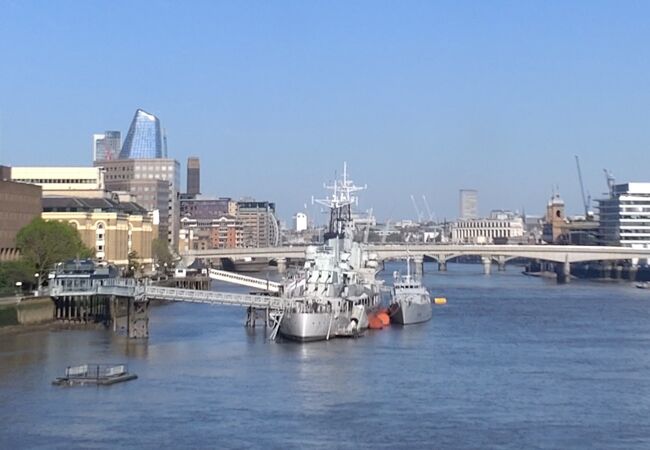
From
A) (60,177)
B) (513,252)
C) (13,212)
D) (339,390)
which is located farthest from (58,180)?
(339,390)

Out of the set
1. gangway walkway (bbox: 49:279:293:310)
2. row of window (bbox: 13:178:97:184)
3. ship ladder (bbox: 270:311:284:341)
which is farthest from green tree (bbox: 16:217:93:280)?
row of window (bbox: 13:178:97:184)

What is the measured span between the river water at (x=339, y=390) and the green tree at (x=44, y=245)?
9.55 metres

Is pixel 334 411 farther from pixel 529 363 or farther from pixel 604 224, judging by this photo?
pixel 604 224

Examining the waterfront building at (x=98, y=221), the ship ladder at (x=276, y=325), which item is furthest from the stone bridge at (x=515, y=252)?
the ship ladder at (x=276, y=325)

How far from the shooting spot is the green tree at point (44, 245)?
69188mm

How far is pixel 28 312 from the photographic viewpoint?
57344 mm

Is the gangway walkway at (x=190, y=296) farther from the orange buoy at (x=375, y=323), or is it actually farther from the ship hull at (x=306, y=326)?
the orange buoy at (x=375, y=323)

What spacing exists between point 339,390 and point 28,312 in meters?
22.2

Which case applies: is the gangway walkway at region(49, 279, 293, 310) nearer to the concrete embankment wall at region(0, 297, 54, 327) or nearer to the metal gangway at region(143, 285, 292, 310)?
the metal gangway at region(143, 285, 292, 310)

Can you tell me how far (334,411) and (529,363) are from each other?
44.4 ft

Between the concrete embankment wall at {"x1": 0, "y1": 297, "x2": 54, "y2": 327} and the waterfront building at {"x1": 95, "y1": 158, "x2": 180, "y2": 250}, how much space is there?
6989 centimetres

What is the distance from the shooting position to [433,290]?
335 feet

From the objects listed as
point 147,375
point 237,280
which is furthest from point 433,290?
point 147,375

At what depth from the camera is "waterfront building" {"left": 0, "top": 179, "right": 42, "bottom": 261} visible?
70.2 m
